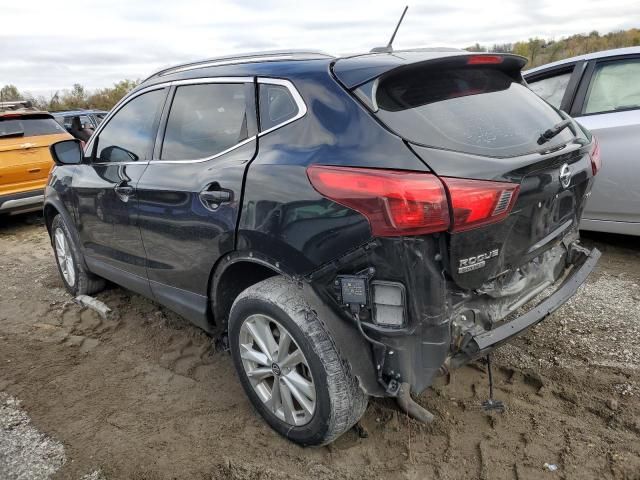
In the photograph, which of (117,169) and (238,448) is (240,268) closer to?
(238,448)

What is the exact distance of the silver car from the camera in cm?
428

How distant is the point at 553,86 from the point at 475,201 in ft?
12.1

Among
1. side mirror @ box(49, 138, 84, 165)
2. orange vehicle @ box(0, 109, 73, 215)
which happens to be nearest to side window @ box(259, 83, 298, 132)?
side mirror @ box(49, 138, 84, 165)

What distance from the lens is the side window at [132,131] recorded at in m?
3.38

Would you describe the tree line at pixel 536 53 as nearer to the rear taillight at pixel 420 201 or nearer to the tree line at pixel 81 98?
the tree line at pixel 81 98

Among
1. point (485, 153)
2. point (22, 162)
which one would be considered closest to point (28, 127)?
point (22, 162)

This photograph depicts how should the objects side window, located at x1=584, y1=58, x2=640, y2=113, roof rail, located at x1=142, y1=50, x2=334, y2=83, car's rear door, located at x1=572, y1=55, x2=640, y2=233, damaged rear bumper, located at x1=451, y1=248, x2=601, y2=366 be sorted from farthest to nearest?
side window, located at x1=584, y1=58, x2=640, y2=113 → car's rear door, located at x1=572, y1=55, x2=640, y2=233 → roof rail, located at x1=142, y1=50, x2=334, y2=83 → damaged rear bumper, located at x1=451, y1=248, x2=601, y2=366

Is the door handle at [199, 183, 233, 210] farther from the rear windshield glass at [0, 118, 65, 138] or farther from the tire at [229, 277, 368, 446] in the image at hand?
the rear windshield glass at [0, 118, 65, 138]

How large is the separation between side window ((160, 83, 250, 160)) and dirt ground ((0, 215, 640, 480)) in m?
1.39

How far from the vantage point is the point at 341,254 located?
2.16 metres

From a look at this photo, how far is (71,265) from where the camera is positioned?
15.3 ft

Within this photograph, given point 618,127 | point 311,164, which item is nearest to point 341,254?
point 311,164

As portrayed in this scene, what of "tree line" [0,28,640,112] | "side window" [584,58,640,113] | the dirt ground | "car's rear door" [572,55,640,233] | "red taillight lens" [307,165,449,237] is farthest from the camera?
"tree line" [0,28,640,112]

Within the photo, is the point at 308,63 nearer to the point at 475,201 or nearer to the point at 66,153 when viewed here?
the point at 475,201
